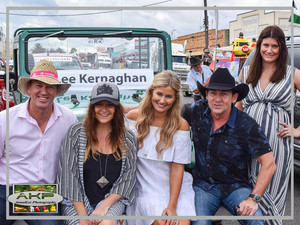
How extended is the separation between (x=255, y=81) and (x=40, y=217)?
175 cm

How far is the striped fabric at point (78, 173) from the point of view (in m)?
2.30

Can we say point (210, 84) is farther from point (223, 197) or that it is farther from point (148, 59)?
point (148, 59)

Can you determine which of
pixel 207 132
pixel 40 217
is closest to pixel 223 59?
pixel 207 132

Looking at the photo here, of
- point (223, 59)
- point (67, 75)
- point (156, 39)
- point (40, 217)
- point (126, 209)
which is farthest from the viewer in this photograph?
point (156, 39)

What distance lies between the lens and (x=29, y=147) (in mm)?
2299

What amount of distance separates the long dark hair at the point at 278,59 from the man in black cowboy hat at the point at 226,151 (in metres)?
0.16

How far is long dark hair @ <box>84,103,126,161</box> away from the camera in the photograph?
2338mm

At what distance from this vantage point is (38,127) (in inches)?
90.8

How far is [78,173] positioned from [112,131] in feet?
1.15

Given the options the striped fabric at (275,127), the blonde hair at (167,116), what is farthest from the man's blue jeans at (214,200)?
the blonde hair at (167,116)

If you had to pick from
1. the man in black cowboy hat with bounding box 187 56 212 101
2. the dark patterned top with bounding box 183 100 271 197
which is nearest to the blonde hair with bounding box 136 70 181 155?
the dark patterned top with bounding box 183 100 271 197

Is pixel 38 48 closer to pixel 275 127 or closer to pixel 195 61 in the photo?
pixel 195 61

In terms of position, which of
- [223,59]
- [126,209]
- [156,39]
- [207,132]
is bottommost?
[126,209]

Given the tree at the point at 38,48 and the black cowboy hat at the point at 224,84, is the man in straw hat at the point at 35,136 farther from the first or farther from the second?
the tree at the point at 38,48
